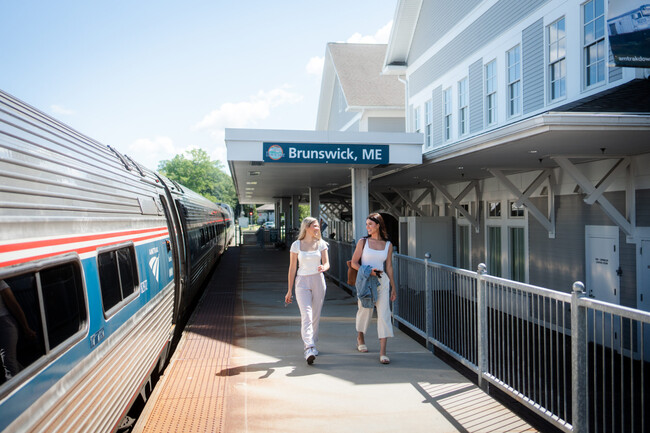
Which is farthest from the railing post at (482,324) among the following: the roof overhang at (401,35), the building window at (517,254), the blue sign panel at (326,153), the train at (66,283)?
the roof overhang at (401,35)

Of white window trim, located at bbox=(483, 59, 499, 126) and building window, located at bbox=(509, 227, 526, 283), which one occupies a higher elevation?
white window trim, located at bbox=(483, 59, 499, 126)

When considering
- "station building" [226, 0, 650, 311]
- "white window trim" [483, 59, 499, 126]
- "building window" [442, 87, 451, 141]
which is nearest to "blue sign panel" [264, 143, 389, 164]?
"station building" [226, 0, 650, 311]

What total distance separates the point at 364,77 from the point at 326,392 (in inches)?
921

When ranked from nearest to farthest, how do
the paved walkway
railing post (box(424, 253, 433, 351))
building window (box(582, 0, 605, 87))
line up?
the paved walkway, railing post (box(424, 253, 433, 351)), building window (box(582, 0, 605, 87))

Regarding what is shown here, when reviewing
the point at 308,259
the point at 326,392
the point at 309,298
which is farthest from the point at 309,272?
the point at 326,392

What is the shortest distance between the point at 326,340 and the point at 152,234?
2.83m

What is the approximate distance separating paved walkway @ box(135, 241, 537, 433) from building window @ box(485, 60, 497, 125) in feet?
25.7

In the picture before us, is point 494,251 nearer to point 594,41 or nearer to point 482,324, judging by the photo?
point 594,41

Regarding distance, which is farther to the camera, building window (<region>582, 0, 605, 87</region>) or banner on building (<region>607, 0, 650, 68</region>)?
building window (<region>582, 0, 605, 87</region>)

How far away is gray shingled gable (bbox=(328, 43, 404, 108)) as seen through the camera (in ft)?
82.6

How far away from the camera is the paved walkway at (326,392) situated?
471 cm

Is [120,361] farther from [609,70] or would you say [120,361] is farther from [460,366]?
[609,70]

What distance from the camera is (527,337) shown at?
4.95m

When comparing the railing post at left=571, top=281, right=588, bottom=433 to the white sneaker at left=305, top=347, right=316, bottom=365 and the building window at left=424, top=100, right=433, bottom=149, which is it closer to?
the white sneaker at left=305, top=347, right=316, bottom=365
